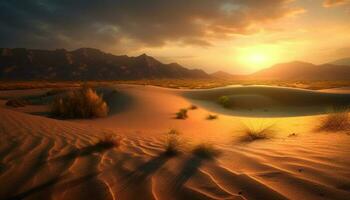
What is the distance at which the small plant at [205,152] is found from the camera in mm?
4195

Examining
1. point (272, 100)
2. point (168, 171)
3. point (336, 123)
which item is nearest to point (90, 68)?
point (272, 100)

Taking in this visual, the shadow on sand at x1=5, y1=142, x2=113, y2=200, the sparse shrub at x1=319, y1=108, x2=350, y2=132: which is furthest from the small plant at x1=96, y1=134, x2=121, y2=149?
the sparse shrub at x1=319, y1=108, x2=350, y2=132

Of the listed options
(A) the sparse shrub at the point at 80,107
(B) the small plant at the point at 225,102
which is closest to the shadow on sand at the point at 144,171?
(A) the sparse shrub at the point at 80,107

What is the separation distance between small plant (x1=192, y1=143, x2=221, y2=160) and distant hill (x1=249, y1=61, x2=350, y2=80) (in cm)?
13213

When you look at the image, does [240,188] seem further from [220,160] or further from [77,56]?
[77,56]

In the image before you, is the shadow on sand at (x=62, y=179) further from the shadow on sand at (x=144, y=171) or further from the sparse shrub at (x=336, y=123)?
the sparse shrub at (x=336, y=123)

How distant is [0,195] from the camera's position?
2832mm

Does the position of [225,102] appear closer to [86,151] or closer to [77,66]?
[86,151]

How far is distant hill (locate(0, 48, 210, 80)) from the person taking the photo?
104 m

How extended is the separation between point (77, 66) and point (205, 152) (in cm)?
→ 11997

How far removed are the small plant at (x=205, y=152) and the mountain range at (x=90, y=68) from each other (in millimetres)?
106688

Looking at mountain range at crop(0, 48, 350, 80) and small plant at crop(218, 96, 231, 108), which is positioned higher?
mountain range at crop(0, 48, 350, 80)

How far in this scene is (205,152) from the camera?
429cm

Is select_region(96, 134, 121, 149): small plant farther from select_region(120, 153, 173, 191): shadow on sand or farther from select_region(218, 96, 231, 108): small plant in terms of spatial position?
select_region(218, 96, 231, 108): small plant
